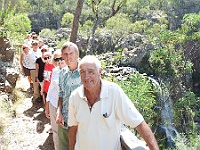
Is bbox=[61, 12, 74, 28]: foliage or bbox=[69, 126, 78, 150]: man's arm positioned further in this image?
bbox=[61, 12, 74, 28]: foliage

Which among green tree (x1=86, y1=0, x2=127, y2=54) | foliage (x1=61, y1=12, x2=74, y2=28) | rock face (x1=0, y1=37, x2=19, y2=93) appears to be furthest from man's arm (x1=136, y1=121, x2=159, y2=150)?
foliage (x1=61, y1=12, x2=74, y2=28)

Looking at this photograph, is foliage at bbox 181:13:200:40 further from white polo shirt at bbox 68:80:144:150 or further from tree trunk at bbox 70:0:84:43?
white polo shirt at bbox 68:80:144:150

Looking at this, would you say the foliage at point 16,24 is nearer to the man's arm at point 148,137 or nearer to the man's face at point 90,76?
the man's face at point 90,76

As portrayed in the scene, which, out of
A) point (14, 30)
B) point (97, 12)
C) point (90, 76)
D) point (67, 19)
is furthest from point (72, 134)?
point (67, 19)

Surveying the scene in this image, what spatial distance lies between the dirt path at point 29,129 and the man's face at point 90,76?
9.51 ft

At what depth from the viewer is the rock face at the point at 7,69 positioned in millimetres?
6168

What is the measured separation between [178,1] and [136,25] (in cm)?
1567

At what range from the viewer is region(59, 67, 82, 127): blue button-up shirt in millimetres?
2545

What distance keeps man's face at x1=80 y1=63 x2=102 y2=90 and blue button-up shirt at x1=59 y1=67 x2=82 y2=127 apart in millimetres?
771

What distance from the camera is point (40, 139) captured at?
468cm

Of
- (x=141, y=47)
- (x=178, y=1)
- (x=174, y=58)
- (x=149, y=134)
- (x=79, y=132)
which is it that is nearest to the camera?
(x=149, y=134)

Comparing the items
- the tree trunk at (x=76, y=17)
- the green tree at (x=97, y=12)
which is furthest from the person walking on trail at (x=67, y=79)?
the green tree at (x=97, y=12)

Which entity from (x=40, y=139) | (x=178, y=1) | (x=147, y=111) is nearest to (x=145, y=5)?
(x=178, y=1)

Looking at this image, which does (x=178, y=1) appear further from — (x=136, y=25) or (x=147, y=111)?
(x=147, y=111)
